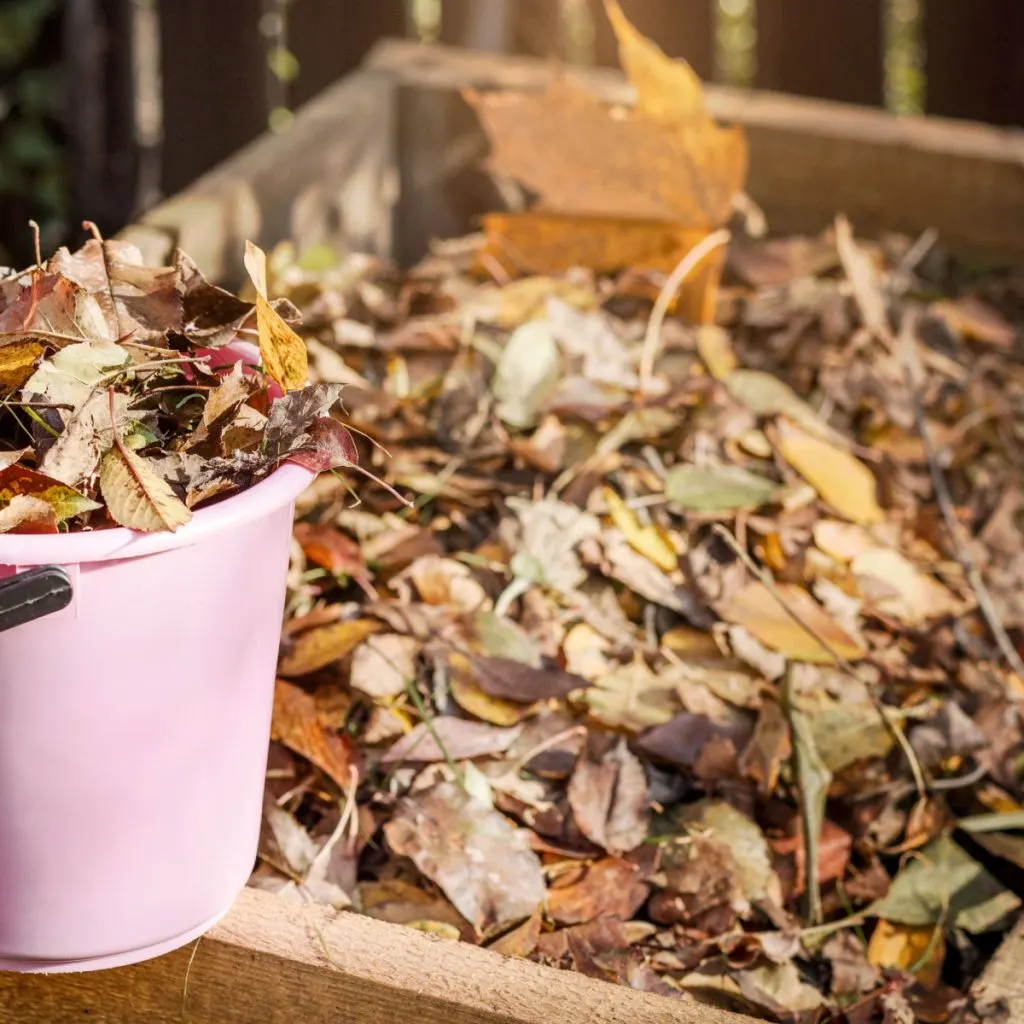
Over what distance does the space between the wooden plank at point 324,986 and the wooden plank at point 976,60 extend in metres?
2.23

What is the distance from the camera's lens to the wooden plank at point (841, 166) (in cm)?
215

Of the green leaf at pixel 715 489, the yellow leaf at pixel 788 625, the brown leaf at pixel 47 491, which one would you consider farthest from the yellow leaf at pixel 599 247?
the brown leaf at pixel 47 491

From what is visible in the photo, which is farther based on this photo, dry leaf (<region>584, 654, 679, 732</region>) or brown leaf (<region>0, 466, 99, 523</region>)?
dry leaf (<region>584, 654, 679, 732</region>)

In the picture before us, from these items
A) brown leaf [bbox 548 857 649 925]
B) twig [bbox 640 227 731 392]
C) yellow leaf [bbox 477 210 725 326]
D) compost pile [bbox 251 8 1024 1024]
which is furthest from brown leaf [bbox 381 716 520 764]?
yellow leaf [bbox 477 210 725 326]

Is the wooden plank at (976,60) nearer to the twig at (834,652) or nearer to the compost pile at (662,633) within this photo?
the compost pile at (662,633)

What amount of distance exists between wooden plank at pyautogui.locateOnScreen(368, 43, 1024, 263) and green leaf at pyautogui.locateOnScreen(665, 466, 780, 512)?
2.78ft

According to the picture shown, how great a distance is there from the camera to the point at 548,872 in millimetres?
1139

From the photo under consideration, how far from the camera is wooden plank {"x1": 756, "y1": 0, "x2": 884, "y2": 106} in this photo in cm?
275

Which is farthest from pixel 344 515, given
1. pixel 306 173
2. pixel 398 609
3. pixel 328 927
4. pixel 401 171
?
pixel 401 171

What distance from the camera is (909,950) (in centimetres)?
116

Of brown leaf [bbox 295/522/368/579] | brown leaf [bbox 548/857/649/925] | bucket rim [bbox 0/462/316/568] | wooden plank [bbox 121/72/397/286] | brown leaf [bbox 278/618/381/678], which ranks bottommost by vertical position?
brown leaf [bbox 548/857/649/925]

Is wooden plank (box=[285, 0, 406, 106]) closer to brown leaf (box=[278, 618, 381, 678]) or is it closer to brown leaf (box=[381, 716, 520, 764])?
brown leaf (box=[278, 618, 381, 678])

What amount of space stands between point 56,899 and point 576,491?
758 mm

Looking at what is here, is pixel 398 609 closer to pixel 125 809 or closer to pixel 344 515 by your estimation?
pixel 344 515
